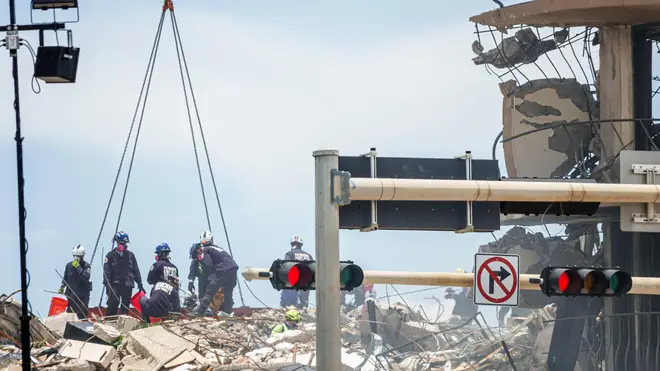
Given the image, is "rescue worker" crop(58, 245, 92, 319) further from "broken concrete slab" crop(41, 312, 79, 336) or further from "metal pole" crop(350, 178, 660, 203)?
"metal pole" crop(350, 178, 660, 203)

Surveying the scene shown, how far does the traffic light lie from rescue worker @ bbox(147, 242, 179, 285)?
10.5 metres

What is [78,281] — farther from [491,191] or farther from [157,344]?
[491,191]

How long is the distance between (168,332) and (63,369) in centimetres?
204

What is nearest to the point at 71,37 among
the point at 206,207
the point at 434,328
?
the point at 206,207

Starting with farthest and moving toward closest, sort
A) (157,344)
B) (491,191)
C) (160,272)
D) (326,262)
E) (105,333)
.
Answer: (160,272), (105,333), (157,344), (491,191), (326,262)

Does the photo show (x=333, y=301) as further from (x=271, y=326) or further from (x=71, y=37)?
(x=271, y=326)

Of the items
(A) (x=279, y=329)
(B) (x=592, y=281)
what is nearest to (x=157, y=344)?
(A) (x=279, y=329)

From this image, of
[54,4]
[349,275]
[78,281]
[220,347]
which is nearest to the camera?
[349,275]

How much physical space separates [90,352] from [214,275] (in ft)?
15.4

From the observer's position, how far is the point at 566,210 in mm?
11414

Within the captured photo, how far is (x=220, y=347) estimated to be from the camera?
18.8 meters

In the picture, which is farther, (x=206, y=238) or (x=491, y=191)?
(x=206, y=238)

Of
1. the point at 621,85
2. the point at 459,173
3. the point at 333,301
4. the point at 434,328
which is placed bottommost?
the point at 434,328

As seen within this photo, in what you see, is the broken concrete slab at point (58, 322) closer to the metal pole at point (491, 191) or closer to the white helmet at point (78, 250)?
the white helmet at point (78, 250)
